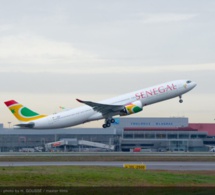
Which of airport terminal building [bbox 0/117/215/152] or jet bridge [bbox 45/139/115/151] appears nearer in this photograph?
jet bridge [bbox 45/139/115/151]

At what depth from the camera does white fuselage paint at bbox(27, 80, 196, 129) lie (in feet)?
279

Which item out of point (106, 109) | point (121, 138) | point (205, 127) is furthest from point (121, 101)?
point (205, 127)

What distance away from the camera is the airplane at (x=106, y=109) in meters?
84.9

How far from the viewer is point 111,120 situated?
89.4m

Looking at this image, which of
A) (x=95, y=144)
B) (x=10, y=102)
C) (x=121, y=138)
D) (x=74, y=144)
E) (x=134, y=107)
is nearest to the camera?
(x=134, y=107)

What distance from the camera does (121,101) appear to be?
87.5 m

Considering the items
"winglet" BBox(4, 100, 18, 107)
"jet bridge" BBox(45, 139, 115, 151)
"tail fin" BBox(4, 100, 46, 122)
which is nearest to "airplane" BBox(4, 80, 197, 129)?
"tail fin" BBox(4, 100, 46, 122)

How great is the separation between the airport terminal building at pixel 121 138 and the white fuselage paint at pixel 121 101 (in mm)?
52035

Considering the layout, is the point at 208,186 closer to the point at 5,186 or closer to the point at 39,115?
the point at 5,186

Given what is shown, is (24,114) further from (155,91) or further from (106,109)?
(155,91)

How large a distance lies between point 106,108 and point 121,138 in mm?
66593

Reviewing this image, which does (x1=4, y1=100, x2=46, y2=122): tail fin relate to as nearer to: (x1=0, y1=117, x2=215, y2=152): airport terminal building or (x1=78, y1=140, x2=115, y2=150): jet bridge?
(x1=0, y1=117, x2=215, y2=152): airport terminal building

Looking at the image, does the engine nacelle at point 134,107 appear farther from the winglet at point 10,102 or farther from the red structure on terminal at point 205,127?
the red structure on terminal at point 205,127

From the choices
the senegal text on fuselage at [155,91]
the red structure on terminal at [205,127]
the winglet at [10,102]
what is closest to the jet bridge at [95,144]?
the red structure on terminal at [205,127]
